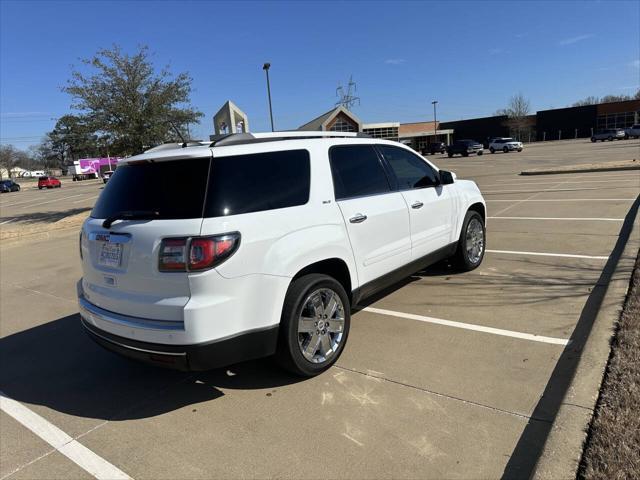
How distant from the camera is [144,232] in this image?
3057 mm

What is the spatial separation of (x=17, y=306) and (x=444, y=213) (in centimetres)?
583

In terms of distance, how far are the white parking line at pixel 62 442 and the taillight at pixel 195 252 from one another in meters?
1.24

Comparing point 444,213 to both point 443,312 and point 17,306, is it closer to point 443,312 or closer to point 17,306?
point 443,312

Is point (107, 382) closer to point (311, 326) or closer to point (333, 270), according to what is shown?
point (311, 326)

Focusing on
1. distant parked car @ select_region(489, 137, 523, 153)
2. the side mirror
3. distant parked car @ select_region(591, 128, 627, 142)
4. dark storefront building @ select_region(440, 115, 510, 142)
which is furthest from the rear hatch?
dark storefront building @ select_region(440, 115, 510, 142)

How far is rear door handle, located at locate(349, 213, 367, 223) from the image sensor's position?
12.8 ft

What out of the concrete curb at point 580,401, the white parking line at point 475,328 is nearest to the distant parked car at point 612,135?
the concrete curb at point 580,401

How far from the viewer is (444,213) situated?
5.29 meters

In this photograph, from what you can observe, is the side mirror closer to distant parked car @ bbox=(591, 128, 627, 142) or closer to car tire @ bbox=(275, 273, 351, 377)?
car tire @ bbox=(275, 273, 351, 377)

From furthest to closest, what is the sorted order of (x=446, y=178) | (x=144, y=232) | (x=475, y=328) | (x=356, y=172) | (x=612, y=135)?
(x=612, y=135) < (x=446, y=178) < (x=475, y=328) < (x=356, y=172) < (x=144, y=232)

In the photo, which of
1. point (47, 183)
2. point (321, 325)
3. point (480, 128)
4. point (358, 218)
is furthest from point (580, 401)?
point (480, 128)

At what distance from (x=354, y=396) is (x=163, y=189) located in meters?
2.01

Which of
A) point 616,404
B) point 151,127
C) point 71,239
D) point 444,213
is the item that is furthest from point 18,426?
point 151,127

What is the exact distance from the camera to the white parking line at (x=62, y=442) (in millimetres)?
2760
